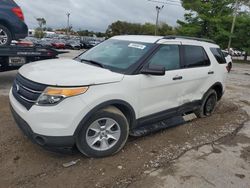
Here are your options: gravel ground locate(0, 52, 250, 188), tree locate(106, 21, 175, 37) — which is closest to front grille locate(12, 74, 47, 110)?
gravel ground locate(0, 52, 250, 188)

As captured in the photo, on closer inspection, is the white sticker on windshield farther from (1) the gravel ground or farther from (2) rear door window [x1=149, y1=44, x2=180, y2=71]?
(1) the gravel ground

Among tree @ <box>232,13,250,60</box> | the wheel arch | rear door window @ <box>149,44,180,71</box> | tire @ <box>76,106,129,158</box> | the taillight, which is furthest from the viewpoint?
tree @ <box>232,13,250,60</box>

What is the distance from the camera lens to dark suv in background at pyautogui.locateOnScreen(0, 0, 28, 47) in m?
7.01

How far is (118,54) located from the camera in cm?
425

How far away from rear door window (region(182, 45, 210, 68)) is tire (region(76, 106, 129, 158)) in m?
1.82

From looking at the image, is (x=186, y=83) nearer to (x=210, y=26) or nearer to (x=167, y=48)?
(x=167, y=48)

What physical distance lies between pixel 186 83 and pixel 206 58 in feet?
3.20

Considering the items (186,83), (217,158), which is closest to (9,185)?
(217,158)

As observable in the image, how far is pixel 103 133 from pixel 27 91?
113 centimetres

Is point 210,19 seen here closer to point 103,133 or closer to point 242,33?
point 242,33

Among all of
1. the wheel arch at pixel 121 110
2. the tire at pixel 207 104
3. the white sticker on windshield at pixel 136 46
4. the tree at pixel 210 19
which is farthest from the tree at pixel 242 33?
the wheel arch at pixel 121 110

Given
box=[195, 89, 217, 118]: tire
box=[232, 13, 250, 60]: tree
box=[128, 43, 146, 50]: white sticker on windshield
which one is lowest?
box=[195, 89, 217, 118]: tire

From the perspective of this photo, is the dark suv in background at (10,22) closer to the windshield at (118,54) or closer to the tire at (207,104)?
the windshield at (118,54)

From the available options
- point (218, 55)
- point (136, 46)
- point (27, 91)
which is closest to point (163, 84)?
point (136, 46)
